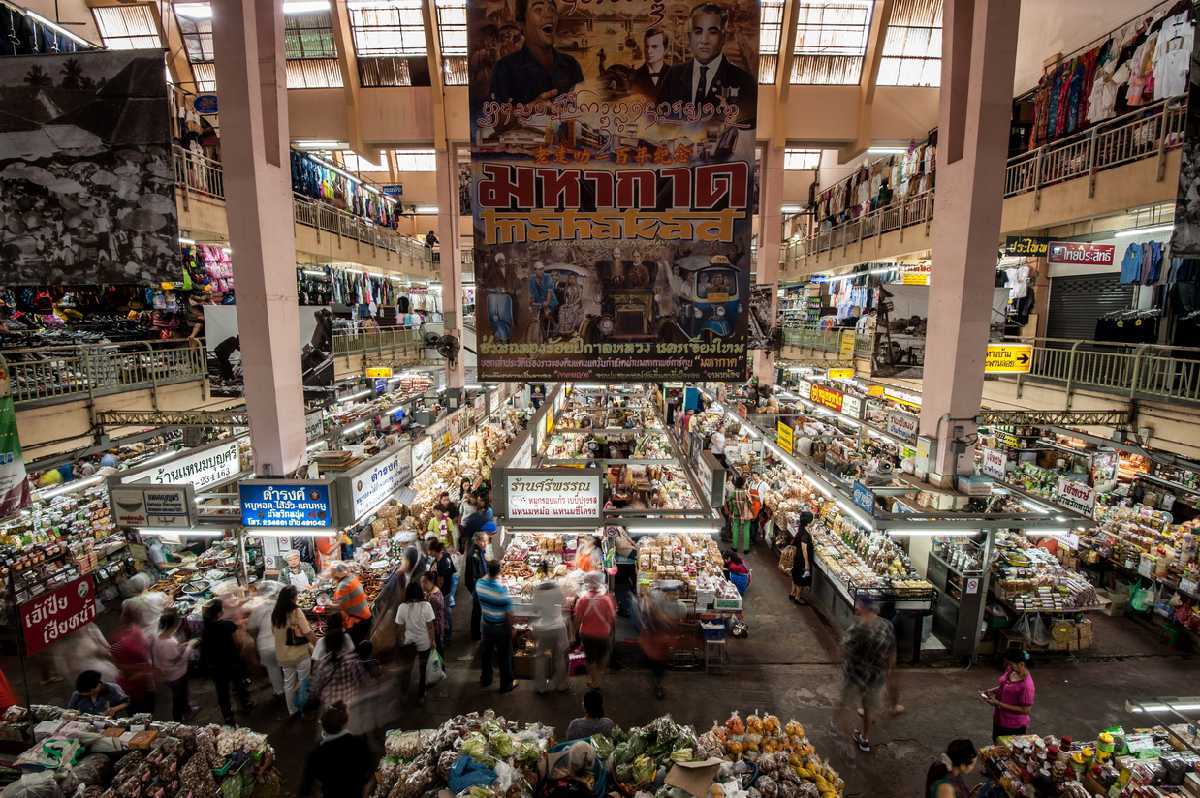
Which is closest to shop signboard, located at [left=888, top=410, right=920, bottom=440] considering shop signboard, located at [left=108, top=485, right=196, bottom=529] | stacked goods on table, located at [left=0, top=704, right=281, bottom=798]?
stacked goods on table, located at [left=0, top=704, right=281, bottom=798]

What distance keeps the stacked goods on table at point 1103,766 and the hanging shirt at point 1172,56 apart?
30.6 ft

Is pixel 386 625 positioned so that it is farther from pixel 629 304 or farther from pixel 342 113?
pixel 342 113

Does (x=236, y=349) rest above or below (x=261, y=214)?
below

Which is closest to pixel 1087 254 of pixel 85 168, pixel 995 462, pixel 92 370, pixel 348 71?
pixel 995 462

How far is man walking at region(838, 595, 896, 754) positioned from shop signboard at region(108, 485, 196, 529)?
7.89 metres

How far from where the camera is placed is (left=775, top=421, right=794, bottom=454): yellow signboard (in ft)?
32.0

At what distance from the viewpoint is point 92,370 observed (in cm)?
1070

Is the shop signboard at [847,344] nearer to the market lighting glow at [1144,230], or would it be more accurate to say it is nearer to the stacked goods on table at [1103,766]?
the market lighting glow at [1144,230]

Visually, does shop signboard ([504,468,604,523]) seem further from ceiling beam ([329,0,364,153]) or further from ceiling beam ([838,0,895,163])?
ceiling beam ([838,0,895,163])

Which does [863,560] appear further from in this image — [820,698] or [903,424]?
[903,424]

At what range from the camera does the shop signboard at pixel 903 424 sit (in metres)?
11.0

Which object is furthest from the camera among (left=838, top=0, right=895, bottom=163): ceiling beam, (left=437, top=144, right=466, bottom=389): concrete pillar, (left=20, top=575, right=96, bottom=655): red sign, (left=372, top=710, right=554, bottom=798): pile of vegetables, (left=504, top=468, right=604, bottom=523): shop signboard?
(left=437, top=144, right=466, bottom=389): concrete pillar

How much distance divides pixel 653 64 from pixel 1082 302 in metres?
13.2

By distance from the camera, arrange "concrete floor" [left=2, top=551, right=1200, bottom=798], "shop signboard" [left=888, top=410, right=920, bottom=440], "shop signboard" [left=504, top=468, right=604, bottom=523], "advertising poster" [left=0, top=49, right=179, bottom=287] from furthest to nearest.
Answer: "shop signboard" [left=888, top=410, right=920, bottom=440] < "shop signboard" [left=504, top=468, right=604, bottom=523] < "concrete floor" [left=2, top=551, right=1200, bottom=798] < "advertising poster" [left=0, top=49, right=179, bottom=287]
